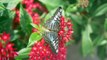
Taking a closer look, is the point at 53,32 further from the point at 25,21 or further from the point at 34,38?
the point at 25,21

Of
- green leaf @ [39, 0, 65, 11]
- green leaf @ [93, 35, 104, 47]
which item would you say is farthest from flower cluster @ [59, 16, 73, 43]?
green leaf @ [93, 35, 104, 47]

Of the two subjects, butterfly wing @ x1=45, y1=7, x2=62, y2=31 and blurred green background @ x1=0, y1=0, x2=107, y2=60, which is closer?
butterfly wing @ x1=45, y1=7, x2=62, y2=31

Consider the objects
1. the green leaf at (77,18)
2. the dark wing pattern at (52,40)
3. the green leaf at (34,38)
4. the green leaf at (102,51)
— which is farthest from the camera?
the green leaf at (102,51)

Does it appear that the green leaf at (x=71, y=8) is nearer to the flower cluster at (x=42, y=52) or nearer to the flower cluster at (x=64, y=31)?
the flower cluster at (x=64, y=31)

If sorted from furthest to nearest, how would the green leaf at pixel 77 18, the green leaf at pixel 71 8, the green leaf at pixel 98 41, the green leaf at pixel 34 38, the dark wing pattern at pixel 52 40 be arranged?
the green leaf at pixel 98 41, the green leaf at pixel 77 18, the green leaf at pixel 71 8, the green leaf at pixel 34 38, the dark wing pattern at pixel 52 40

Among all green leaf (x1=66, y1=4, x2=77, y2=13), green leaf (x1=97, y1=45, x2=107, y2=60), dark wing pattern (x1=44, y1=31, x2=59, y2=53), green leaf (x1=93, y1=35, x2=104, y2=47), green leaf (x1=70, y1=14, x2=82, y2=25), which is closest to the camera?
dark wing pattern (x1=44, y1=31, x2=59, y2=53)

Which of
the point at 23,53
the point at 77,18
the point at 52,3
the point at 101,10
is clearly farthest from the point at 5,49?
the point at 101,10

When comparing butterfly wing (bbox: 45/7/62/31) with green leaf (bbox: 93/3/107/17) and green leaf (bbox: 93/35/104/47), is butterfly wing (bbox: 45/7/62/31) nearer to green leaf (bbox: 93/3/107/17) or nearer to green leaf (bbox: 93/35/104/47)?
green leaf (bbox: 93/3/107/17)

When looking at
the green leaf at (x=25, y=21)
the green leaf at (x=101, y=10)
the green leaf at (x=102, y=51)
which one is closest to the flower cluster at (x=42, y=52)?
the green leaf at (x=25, y=21)
